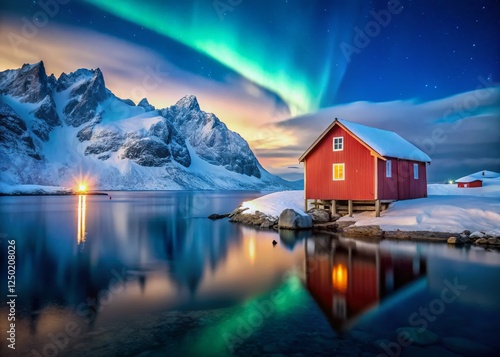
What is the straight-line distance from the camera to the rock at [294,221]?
106 feet

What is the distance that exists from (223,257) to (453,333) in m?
13.8

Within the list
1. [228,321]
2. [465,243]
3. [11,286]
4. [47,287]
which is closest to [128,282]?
[47,287]

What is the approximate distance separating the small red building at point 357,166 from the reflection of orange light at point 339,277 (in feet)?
49.5

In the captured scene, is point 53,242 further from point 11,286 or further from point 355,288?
point 355,288

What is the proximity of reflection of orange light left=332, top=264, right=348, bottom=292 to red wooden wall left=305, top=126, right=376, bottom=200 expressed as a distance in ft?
49.5

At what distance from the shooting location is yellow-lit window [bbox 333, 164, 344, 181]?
106 feet

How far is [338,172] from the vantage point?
107 feet

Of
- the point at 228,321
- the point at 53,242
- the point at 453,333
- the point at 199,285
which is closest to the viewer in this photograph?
the point at 453,333

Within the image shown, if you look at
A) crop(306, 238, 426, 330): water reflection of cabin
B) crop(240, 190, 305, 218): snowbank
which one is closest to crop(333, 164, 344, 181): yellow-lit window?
crop(240, 190, 305, 218): snowbank

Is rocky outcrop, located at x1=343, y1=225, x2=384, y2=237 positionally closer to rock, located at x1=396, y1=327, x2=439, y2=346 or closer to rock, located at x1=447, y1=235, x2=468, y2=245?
rock, located at x1=447, y1=235, x2=468, y2=245

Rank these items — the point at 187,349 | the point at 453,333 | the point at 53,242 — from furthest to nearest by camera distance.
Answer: the point at 53,242, the point at 453,333, the point at 187,349

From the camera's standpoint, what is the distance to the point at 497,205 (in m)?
27.1

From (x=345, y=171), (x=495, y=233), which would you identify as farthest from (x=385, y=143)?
(x=495, y=233)

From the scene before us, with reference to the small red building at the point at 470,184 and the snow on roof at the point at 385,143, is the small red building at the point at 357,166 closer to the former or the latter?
the snow on roof at the point at 385,143
